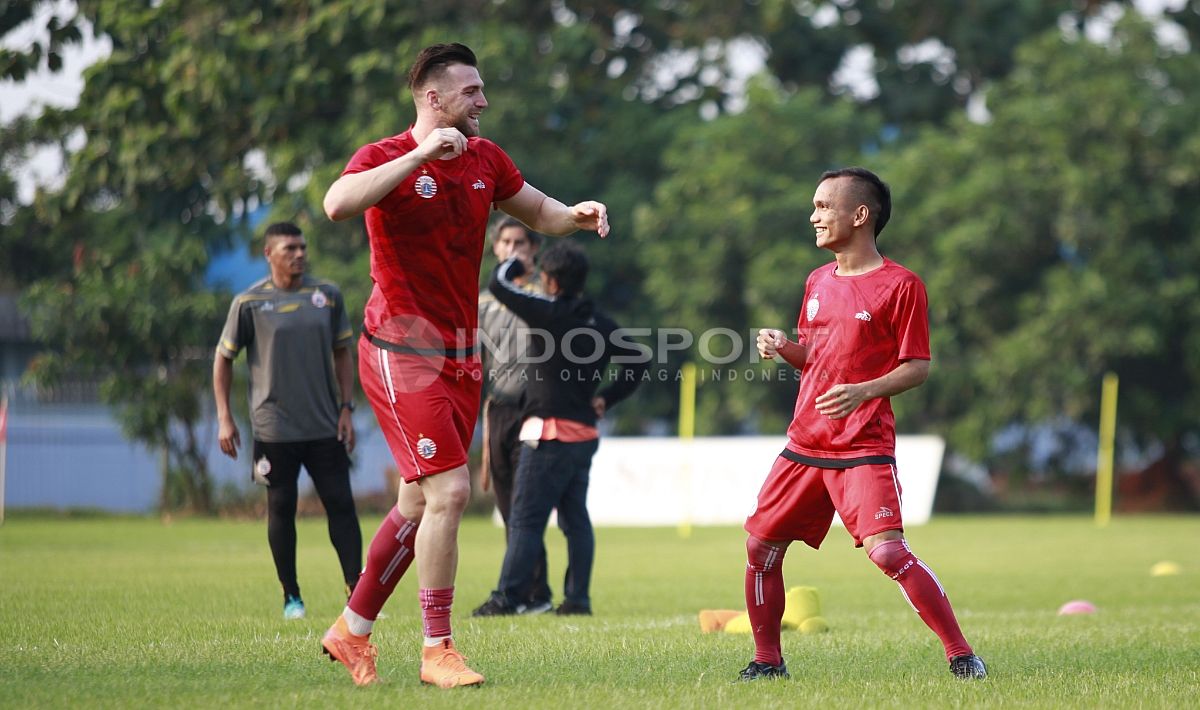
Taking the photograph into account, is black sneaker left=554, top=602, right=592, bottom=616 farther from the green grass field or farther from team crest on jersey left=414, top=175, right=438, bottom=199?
team crest on jersey left=414, top=175, right=438, bottom=199

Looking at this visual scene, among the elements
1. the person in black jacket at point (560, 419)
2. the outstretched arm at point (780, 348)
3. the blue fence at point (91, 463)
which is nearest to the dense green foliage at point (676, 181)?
the blue fence at point (91, 463)

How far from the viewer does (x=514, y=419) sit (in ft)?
30.4

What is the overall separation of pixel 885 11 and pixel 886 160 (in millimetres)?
5275

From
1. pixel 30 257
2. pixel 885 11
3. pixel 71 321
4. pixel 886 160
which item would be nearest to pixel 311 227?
pixel 71 321

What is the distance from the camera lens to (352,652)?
18.2ft

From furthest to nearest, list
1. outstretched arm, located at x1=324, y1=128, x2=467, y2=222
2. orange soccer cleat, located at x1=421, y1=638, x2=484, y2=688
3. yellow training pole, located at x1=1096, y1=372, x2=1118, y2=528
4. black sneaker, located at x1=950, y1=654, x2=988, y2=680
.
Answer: yellow training pole, located at x1=1096, y1=372, x2=1118, y2=528 < black sneaker, located at x1=950, y1=654, x2=988, y2=680 < orange soccer cleat, located at x1=421, y1=638, x2=484, y2=688 < outstretched arm, located at x1=324, y1=128, x2=467, y2=222

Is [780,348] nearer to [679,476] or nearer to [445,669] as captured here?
[445,669]

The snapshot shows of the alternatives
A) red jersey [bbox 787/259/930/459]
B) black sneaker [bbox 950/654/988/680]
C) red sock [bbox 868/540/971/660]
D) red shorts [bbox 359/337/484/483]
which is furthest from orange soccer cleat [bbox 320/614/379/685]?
black sneaker [bbox 950/654/988/680]

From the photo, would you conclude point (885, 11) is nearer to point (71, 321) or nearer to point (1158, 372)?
point (1158, 372)

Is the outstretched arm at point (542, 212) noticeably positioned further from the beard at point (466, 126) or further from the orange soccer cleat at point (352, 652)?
the orange soccer cleat at point (352, 652)

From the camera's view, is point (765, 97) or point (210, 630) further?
point (765, 97)

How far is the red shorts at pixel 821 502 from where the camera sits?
221 inches

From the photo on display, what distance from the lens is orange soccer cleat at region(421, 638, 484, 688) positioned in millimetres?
5391

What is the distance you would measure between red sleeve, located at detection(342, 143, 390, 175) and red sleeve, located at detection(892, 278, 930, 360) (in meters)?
1.97
